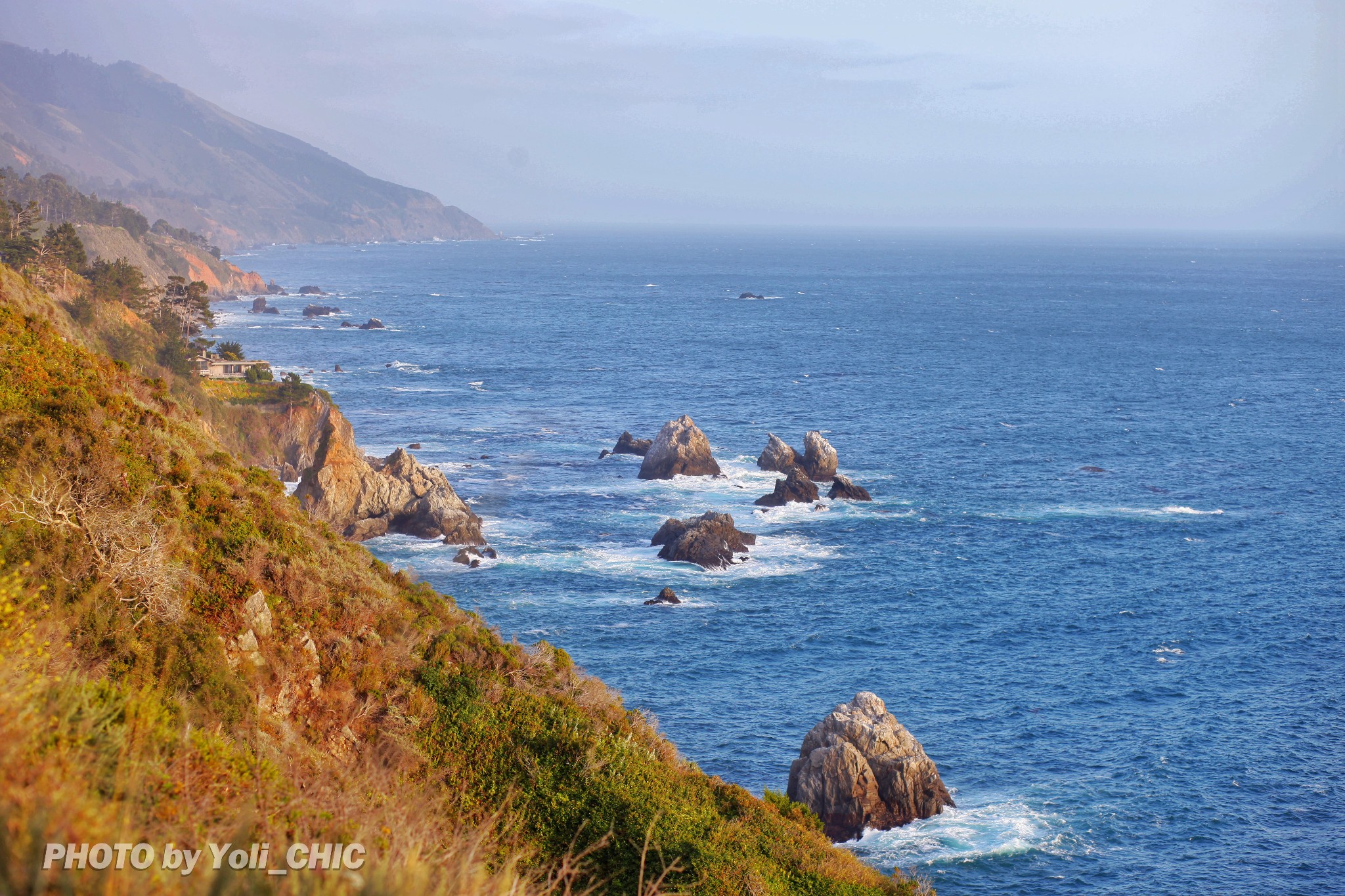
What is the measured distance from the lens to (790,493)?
237 ft

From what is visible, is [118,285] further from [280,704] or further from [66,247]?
[280,704]

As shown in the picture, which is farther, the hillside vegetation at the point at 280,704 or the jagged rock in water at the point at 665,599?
the jagged rock in water at the point at 665,599

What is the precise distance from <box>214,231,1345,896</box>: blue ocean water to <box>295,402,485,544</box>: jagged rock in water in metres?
1.87

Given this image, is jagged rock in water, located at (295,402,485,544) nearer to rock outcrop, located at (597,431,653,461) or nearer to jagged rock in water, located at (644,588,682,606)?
jagged rock in water, located at (644,588,682,606)

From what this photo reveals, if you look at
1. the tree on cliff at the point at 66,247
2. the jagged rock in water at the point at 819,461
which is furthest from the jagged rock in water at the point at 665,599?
the tree on cliff at the point at 66,247

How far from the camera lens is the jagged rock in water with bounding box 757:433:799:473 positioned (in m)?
78.9

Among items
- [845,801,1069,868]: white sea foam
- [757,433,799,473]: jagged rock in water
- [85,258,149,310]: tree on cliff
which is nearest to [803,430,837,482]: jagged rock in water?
[757,433,799,473]: jagged rock in water

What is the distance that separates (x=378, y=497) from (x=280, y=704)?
154 ft

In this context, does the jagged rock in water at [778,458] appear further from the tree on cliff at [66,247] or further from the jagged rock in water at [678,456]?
the tree on cliff at [66,247]

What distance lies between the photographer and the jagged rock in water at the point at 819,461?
77.2m

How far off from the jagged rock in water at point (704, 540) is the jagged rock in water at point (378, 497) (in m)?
12.2

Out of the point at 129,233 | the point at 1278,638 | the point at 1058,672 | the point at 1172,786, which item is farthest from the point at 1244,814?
the point at 129,233

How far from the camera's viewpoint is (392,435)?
87.5 meters

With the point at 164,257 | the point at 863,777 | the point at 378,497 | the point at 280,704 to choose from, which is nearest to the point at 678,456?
the point at 378,497
